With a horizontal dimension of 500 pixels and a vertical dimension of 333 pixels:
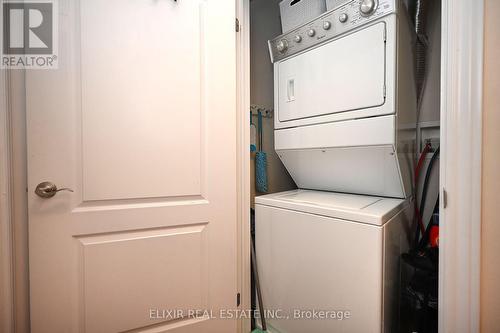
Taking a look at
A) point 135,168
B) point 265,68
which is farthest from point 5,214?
point 265,68

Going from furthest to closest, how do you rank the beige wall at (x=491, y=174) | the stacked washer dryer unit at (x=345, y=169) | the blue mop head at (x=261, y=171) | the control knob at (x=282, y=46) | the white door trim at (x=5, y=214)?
the blue mop head at (x=261, y=171) < the control knob at (x=282, y=46) < the stacked washer dryer unit at (x=345, y=169) < the white door trim at (x=5, y=214) < the beige wall at (x=491, y=174)

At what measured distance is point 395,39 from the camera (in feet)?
3.69

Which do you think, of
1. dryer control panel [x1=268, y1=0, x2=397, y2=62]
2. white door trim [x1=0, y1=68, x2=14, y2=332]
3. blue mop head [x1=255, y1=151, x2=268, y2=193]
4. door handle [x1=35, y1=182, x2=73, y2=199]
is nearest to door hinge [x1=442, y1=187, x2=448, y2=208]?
dryer control panel [x1=268, y1=0, x2=397, y2=62]

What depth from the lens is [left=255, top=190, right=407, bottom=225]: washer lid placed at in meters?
1.02

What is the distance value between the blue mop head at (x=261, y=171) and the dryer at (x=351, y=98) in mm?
195

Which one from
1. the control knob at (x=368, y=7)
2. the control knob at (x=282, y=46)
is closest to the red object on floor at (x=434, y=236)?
the control knob at (x=368, y=7)

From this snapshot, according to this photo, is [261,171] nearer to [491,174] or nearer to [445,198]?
[445,198]

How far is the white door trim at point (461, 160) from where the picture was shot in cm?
68

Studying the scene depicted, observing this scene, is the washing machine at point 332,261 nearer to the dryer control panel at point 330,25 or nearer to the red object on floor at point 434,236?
the red object on floor at point 434,236

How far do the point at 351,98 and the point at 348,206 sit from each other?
23.3 inches

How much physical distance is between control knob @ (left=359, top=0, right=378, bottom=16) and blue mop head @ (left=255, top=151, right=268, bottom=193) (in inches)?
41.2

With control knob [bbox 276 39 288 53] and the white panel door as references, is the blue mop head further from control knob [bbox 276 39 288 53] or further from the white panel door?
control knob [bbox 276 39 288 53]

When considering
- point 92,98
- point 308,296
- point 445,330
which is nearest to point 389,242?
point 445,330

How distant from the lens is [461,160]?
0.70 meters
